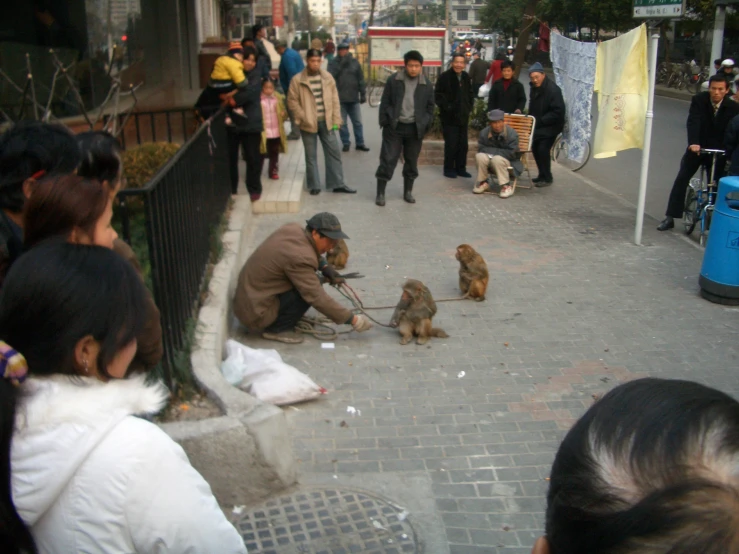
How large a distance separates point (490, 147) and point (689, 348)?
228 inches

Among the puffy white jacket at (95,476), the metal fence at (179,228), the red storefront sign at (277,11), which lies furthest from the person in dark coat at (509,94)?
the red storefront sign at (277,11)

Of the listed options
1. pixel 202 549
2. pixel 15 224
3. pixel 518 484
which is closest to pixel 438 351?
pixel 518 484

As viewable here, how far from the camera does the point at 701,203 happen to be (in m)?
8.43

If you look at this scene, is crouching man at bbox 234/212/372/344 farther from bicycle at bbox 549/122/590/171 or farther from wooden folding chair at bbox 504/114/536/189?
bicycle at bbox 549/122/590/171

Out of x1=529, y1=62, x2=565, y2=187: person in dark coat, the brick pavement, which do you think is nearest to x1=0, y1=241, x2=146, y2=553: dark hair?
the brick pavement

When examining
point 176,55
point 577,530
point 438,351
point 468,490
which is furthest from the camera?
point 176,55

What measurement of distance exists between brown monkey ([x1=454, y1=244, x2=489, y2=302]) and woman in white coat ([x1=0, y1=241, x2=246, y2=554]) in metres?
5.02

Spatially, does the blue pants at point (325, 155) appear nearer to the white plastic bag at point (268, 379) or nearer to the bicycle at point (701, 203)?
the bicycle at point (701, 203)

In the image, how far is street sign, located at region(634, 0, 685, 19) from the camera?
7.52m

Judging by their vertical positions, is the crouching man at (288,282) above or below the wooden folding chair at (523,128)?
below

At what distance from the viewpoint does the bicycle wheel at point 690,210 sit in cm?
865

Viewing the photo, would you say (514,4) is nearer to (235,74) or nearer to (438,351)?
(235,74)

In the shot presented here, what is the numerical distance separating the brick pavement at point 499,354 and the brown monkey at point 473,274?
12cm

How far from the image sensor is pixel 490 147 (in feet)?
36.1
